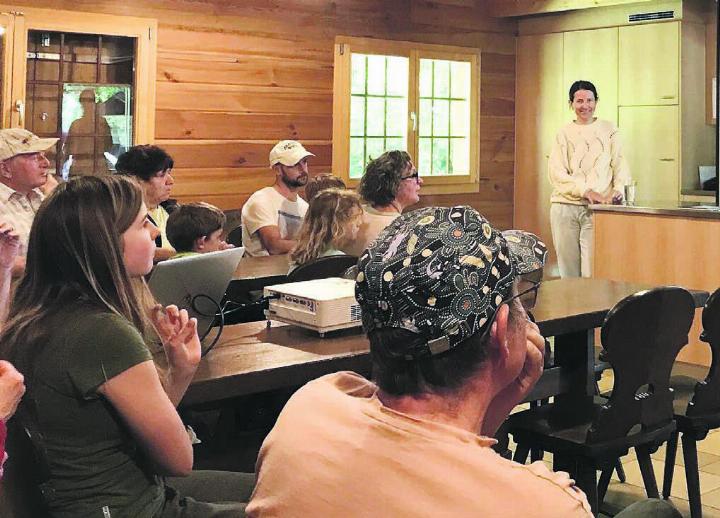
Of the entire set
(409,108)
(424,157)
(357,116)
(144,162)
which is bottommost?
(144,162)

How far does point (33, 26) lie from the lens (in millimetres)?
5754

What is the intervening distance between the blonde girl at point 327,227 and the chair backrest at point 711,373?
1421 mm

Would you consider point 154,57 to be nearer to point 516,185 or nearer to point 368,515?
point 516,185

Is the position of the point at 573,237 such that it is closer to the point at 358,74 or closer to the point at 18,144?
the point at 358,74

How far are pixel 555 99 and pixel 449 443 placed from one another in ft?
24.7

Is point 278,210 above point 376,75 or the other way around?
the other way around

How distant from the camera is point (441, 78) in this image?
314 inches

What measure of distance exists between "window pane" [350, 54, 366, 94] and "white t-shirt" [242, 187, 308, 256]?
2.32 meters

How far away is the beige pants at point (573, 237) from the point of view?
7.00 metres

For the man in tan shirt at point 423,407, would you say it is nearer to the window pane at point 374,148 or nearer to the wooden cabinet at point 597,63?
the window pane at point 374,148

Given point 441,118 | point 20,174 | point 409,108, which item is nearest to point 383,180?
point 20,174

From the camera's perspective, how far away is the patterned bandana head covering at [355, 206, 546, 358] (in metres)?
1.15

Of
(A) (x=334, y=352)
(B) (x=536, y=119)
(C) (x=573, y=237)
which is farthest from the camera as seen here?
(B) (x=536, y=119)

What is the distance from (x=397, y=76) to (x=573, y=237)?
1869 mm
